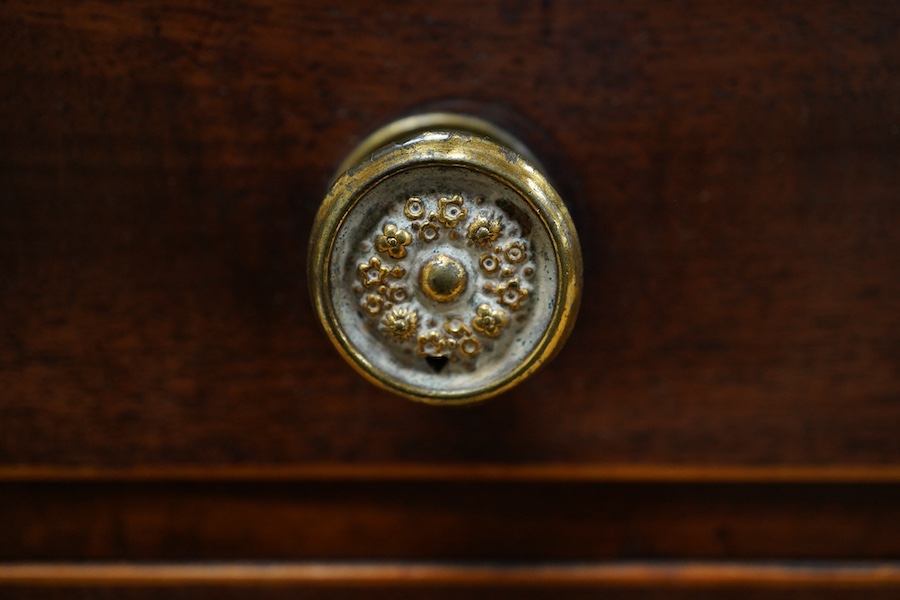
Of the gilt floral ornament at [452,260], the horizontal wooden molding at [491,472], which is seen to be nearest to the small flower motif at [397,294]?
the gilt floral ornament at [452,260]

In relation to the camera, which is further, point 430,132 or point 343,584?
point 343,584

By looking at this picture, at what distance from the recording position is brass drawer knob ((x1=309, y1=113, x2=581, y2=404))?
29 cm

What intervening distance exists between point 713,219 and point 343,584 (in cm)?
27

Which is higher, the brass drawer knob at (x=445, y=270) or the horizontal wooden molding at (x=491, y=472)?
the brass drawer knob at (x=445, y=270)

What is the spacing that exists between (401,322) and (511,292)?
0.05 m

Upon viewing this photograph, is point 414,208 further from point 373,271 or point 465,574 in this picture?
point 465,574

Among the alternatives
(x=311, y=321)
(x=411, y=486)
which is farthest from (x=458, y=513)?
(x=311, y=321)

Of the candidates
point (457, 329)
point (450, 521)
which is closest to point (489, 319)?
point (457, 329)

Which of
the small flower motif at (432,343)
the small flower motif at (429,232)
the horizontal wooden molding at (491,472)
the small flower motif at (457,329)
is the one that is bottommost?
the horizontal wooden molding at (491,472)

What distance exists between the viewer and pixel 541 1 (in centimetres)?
32

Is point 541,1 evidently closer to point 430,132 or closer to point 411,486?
point 430,132

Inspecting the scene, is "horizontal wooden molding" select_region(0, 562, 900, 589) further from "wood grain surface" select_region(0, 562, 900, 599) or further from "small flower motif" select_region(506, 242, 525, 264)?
"small flower motif" select_region(506, 242, 525, 264)

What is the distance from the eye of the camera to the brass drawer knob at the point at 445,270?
0.95 ft

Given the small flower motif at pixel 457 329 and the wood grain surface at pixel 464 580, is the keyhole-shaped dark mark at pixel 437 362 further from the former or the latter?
the wood grain surface at pixel 464 580
